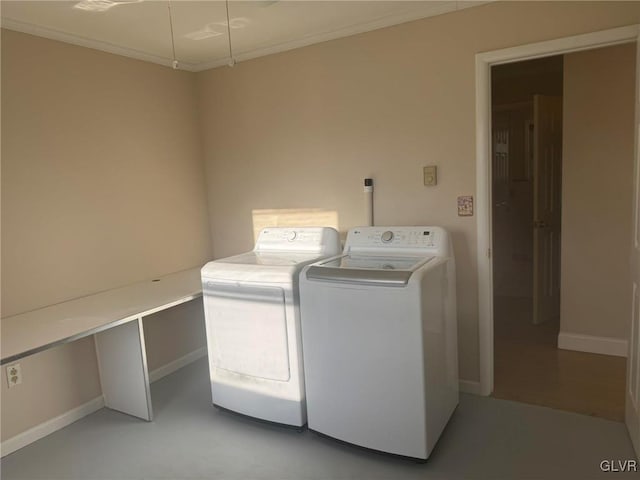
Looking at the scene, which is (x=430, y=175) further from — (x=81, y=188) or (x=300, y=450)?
(x=81, y=188)

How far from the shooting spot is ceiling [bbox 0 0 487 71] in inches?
97.1

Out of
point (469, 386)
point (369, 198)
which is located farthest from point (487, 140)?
point (469, 386)

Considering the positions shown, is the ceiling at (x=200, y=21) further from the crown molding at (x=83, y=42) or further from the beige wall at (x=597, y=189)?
the beige wall at (x=597, y=189)

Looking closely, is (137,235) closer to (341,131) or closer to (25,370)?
(25,370)

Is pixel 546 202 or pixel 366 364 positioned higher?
pixel 546 202

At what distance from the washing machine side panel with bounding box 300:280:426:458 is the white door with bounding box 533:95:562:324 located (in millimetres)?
2255

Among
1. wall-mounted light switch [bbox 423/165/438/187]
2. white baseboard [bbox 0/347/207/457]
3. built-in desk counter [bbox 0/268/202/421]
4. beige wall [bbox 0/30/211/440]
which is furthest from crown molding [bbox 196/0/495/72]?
white baseboard [bbox 0/347/207/457]

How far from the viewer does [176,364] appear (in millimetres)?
3547

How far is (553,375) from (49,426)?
312 centimetres

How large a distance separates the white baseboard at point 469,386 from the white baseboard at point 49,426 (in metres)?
2.27

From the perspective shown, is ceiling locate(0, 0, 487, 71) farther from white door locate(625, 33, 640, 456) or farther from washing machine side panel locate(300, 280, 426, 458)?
washing machine side panel locate(300, 280, 426, 458)

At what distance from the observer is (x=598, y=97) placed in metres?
3.26

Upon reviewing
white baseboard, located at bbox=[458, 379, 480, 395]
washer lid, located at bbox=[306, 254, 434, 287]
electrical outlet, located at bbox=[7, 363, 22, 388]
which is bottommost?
white baseboard, located at bbox=[458, 379, 480, 395]

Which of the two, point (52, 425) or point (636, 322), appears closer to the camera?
point (636, 322)
